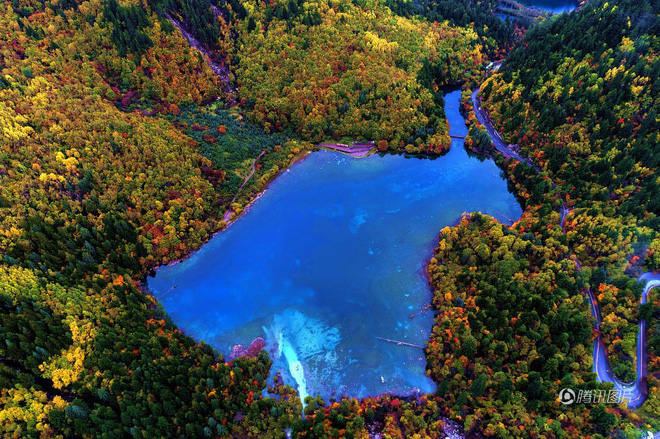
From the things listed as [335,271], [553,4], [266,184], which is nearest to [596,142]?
[335,271]

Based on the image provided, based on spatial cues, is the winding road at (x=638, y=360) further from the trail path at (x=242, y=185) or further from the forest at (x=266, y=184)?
the trail path at (x=242, y=185)

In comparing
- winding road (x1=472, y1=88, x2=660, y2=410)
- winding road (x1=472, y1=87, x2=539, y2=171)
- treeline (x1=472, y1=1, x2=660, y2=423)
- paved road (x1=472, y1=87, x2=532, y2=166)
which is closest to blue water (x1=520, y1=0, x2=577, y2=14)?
treeline (x1=472, y1=1, x2=660, y2=423)

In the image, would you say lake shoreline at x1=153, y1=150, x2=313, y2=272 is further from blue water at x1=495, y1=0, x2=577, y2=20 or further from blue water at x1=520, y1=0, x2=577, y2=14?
blue water at x1=520, y1=0, x2=577, y2=14

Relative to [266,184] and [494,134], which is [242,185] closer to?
[266,184]

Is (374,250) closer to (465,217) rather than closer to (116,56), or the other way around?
(465,217)

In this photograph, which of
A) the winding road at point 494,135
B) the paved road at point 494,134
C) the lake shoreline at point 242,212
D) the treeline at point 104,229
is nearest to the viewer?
the treeline at point 104,229

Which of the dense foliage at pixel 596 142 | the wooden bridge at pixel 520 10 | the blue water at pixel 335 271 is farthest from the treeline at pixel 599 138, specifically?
the wooden bridge at pixel 520 10
